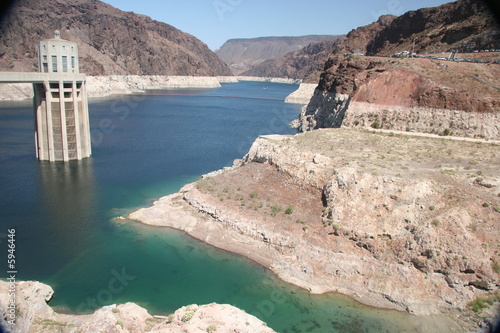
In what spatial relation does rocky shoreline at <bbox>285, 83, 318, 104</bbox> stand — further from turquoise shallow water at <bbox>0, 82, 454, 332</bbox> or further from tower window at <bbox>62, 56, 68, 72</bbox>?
tower window at <bbox>62, 56, 68, 72</bbox>

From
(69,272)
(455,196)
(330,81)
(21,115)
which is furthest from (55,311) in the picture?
(21,115)

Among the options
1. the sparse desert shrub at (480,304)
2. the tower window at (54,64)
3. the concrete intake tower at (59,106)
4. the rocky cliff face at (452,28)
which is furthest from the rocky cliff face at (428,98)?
the tower window at (54,64)

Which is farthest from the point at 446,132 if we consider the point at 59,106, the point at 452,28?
the point at 59,106

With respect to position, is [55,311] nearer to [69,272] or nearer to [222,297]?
[69,272]

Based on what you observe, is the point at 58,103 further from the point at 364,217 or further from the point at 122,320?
the point at 364,217

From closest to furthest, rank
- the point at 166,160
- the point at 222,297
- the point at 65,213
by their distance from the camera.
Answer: the point at 222,297
the point at 65,213
the point at 166,160

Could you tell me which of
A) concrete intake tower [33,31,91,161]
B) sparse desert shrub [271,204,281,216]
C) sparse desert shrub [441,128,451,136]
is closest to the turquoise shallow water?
concrete intake tower [33,31,91,161]

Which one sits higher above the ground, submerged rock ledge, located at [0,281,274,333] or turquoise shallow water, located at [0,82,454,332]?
submerged rock ledge, located at [0,281,274,333]
